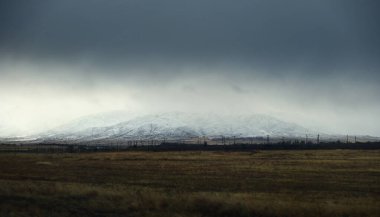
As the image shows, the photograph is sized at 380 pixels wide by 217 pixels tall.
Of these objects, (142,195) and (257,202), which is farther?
(142,195)

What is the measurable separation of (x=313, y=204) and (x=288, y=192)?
384 inches

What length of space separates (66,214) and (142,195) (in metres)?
8.89

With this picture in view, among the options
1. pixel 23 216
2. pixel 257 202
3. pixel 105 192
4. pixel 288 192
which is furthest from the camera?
pixel 288 192

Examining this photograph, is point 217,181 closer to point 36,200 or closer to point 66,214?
point 36,200

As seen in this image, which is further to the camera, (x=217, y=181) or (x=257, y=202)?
(x=217, y=181)

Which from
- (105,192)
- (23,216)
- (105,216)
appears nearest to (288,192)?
(105,192)

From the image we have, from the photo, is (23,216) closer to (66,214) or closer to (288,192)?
(66,214)

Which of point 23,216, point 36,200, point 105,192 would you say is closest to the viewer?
point 23,216

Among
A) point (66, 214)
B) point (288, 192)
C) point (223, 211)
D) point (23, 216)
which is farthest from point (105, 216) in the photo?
point (288, 192)

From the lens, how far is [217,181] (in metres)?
53.8

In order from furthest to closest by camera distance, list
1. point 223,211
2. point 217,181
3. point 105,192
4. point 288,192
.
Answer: point 217,181, point 288,192, point 105,192, point 223,211

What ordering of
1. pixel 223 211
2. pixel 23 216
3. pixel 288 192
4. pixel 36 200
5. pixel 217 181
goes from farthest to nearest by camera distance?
pixel 217 181 → pixel 288 192 → pixel 36 200 → pixel 223 211 → pixel 23 216

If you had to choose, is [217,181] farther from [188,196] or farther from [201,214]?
[201,214]

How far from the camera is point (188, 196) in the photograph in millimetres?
36844
